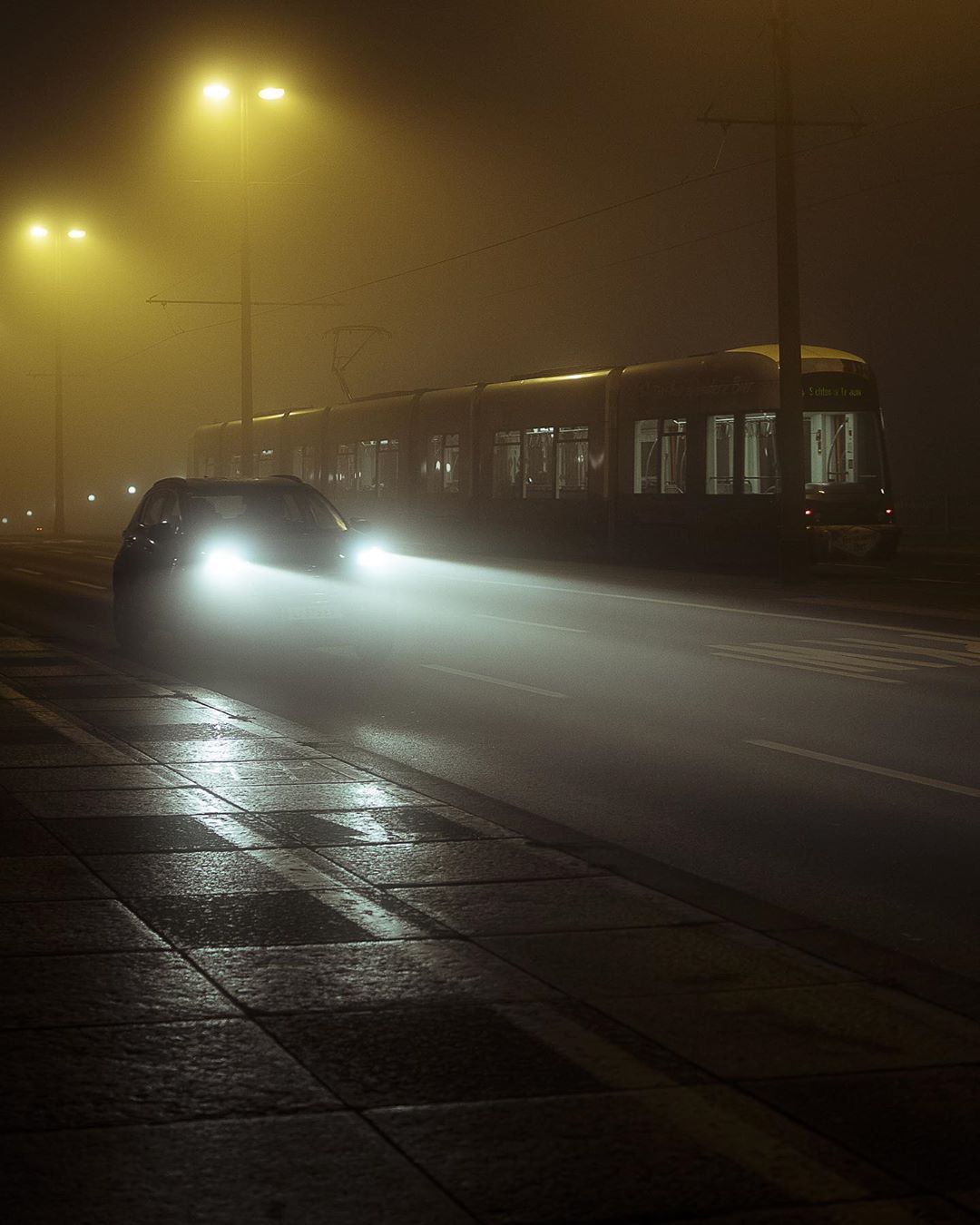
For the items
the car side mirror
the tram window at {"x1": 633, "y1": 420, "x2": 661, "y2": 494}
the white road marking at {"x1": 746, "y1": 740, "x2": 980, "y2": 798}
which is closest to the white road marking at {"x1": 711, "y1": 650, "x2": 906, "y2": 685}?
the white road marking at {"x1": 746, "y1": 740, "x2": 980, "y2": 798}

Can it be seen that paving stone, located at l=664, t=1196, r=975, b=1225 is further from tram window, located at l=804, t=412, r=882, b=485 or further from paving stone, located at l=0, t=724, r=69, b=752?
tram window, located at l=804, t=412, r=882, b=485

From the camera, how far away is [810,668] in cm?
1438

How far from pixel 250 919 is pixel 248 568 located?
9367 millimetres

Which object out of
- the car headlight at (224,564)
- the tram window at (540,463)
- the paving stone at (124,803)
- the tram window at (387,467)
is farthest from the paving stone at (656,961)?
the tram window at (387,467)

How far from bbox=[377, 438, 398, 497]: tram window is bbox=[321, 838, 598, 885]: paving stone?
3114 cm

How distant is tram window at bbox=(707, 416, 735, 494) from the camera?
27891 mm

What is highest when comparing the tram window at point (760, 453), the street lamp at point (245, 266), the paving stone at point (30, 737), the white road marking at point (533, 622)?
the street lamp at point (245, 266)

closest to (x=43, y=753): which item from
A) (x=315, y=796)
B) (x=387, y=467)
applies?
(x=315, y=796)

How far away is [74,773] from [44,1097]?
497 cm

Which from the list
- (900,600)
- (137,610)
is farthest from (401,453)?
(137,610)

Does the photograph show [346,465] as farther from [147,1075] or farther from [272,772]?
[147,1075]

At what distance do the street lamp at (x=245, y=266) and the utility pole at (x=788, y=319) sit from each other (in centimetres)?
1352

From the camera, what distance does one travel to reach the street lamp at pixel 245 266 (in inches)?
1411

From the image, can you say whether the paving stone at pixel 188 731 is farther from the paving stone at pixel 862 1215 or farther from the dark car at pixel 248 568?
the paving stone at pixel 862 1215
